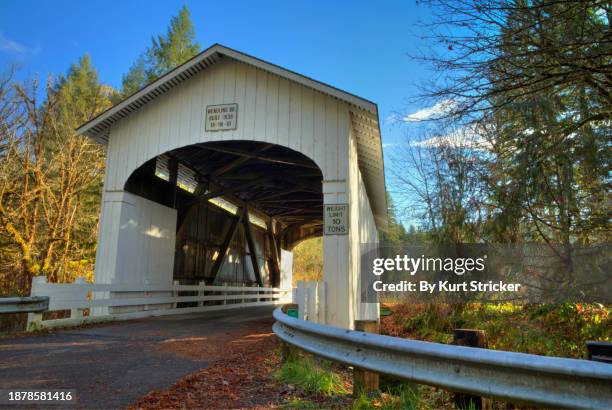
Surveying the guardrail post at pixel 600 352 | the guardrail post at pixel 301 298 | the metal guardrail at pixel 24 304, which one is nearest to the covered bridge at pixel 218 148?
the guardrail post at pixel 301 298

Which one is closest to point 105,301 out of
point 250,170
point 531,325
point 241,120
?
point 241,120

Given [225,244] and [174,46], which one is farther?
[174,46]

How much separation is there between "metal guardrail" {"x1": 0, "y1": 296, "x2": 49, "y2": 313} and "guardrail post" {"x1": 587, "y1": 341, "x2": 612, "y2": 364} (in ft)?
24.1

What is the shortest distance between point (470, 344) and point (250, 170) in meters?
12.3

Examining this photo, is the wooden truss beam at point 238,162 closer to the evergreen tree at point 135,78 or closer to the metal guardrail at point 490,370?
the metal guardrail at point 490,370

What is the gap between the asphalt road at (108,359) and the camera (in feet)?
11.9

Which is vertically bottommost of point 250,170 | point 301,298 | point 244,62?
point 301,298

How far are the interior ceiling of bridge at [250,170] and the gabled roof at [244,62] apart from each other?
59.3 inches

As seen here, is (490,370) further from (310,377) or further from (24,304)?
(24,304)

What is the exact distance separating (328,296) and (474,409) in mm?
5215

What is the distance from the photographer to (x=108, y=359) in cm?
481

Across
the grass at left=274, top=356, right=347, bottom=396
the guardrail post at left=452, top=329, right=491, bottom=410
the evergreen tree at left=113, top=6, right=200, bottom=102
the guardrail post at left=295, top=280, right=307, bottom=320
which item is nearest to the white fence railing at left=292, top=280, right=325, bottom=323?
the guardrail post at left=295, top=280, right=307, bottom=320

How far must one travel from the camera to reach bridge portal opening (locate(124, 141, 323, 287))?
1162 cm

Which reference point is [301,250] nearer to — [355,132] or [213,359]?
[355,132]
